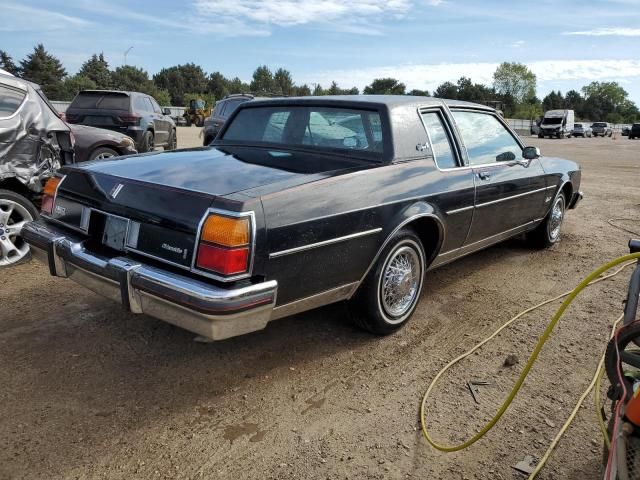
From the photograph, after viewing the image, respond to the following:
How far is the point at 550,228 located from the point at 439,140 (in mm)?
2620

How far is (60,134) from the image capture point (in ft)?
17.7

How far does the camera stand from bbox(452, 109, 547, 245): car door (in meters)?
4.31

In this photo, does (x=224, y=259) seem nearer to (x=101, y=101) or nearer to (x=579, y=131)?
(x=101, y=101)

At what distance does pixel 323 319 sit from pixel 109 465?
1.90 m

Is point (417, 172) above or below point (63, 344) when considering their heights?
above

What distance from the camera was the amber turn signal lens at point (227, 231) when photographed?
2.51 meters

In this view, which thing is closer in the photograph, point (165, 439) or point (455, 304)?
point (165, 439)

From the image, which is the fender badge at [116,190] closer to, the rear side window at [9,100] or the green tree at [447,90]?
the rear side window at [9,100]

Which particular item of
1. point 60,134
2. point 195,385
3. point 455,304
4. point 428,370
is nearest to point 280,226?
point 195,385

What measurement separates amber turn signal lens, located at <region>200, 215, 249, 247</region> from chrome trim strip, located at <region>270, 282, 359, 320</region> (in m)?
0.46

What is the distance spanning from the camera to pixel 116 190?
3010mm

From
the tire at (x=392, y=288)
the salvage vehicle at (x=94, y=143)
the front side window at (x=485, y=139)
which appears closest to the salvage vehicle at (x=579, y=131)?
the front side window at (x=485, y=139)

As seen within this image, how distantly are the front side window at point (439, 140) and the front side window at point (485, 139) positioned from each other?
0.79 ft

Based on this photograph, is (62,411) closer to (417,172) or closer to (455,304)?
(417,172)
